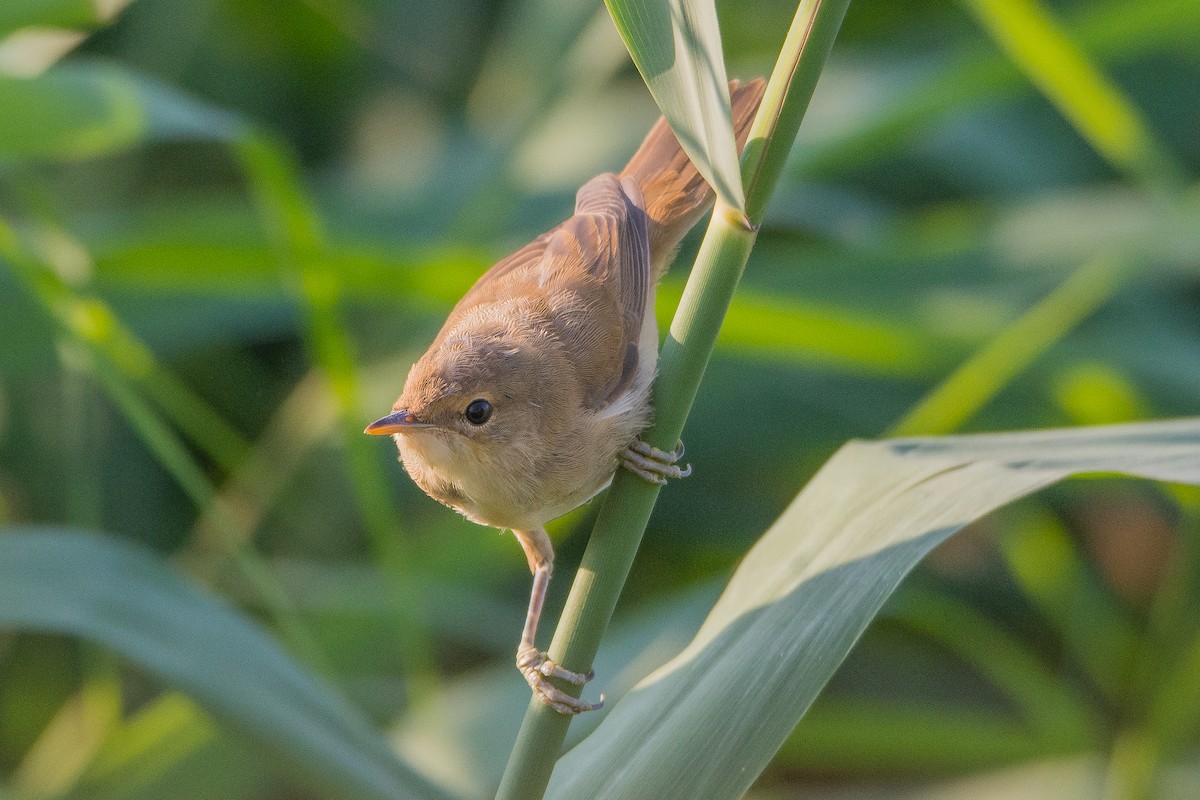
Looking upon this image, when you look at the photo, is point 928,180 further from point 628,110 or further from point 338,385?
point 338,385

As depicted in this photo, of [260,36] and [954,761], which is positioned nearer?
[954,761]

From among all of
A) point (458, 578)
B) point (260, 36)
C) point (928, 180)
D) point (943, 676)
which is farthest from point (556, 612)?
point (260, 36)

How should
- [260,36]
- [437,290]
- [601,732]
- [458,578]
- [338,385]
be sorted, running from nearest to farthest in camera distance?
1. [601,732]
2. [338,385]
3. [437,290]
4. [458,578]
5. [260,36]

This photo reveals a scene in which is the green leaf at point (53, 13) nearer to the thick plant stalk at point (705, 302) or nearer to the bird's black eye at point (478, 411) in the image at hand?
the bird's black eye at point (478, 411)

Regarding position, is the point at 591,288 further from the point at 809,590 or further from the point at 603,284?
the point at 809,590

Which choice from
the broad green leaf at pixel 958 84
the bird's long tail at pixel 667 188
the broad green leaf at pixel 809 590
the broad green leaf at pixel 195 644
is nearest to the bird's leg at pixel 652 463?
the broad green leaf at pixel 809 590
